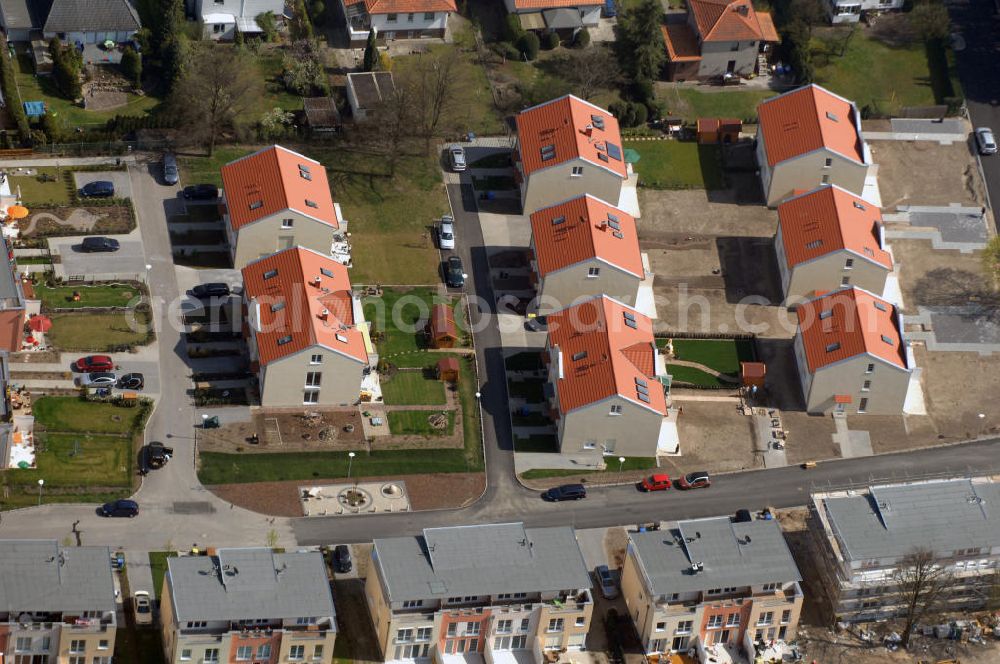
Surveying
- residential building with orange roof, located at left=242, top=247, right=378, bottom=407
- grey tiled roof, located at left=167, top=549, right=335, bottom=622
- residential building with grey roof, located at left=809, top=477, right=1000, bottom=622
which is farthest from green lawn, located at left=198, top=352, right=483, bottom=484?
residential building with grey roof, located at left=809, top=477, right=1000, bottom=622

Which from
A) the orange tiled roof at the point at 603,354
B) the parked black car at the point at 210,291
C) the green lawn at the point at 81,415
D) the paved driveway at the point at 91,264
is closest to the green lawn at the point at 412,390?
the orange tiled roof at the point at 603,354

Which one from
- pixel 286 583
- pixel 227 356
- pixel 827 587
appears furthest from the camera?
pixel 227 356

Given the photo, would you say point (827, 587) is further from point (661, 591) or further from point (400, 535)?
point (400, 535)

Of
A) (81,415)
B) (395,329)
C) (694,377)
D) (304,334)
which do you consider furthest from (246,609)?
(694,377)

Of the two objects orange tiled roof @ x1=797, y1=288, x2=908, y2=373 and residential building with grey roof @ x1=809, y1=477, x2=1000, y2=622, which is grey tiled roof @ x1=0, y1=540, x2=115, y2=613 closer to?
residential building with grey roof @ x1=809, y1=477, x2=1000, y2=622

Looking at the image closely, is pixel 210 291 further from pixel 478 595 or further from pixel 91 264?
pixel 478 595

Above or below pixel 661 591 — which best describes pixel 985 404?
above

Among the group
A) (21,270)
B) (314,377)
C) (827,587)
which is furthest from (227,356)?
(827,587)
